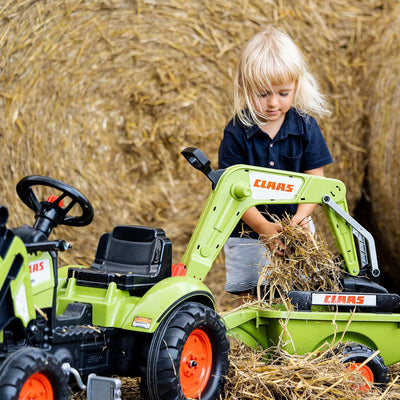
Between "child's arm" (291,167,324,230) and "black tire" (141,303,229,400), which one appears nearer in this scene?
"black tire" (141,303,229,400)

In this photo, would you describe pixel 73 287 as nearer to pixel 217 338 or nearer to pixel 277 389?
pixel 217 338

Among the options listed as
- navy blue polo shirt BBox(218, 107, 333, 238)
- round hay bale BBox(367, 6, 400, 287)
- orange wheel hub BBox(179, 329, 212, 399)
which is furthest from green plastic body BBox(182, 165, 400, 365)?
round hay bale BBox(367, 6, 400, 287)

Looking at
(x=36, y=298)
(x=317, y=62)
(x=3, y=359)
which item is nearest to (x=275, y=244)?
(x=36, y=298)

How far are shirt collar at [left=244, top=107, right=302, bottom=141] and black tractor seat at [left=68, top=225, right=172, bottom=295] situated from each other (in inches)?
38.0

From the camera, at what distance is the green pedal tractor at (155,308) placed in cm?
238

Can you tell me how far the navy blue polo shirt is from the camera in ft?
12.3

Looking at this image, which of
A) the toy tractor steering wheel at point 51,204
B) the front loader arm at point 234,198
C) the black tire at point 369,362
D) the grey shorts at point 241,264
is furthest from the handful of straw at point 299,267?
the toy tractor steering wheel at point 51,204

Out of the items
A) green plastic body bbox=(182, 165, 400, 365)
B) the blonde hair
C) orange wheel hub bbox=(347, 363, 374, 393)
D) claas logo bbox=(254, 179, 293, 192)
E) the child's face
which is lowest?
orange wheel hub bbox=(347, 363, 374, 393)

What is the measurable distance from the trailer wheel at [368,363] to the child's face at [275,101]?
3.73 ft

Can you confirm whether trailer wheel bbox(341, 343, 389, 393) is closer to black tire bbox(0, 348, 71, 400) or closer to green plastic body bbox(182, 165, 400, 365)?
green plastic body bbox(182, 165, 400, 365)

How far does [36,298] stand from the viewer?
8.27ft

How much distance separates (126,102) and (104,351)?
218 cm

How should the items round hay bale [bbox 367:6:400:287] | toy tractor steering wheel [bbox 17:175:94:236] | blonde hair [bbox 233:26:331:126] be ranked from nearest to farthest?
toy tractor steering wheel [bbox 17:175:94:236] < blonde hair [bbox 233:26:331:126] < round hay bale [bbox 367:6:400:287]

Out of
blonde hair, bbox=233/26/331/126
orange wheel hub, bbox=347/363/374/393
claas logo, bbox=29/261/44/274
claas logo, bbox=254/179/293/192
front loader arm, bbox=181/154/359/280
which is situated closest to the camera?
claas logo, bbox=29/261/44/274
